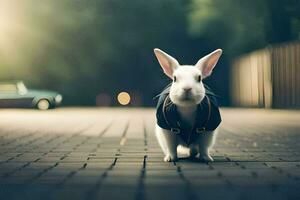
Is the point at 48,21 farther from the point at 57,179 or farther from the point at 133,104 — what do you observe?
the point at 57,179

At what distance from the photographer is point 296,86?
952 inches

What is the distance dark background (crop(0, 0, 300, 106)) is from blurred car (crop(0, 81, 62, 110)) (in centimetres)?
302

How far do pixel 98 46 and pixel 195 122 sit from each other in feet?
82.7

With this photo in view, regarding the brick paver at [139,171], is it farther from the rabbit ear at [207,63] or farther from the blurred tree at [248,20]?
the blurred tree at [248,20]

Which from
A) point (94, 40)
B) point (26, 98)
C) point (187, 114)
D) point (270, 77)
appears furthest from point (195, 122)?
point (94, 40)

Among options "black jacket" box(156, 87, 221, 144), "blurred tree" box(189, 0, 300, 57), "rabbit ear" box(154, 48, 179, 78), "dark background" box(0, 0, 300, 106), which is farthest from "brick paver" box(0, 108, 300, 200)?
"dark background" box(0, 0, 300, 106)

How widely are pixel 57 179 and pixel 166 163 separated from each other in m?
1.57

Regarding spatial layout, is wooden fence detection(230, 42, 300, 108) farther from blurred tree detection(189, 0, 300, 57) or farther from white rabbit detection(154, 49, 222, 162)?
white rabbit detection(154, 49, 222, 162)

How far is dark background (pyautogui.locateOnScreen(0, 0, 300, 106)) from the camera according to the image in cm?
3102

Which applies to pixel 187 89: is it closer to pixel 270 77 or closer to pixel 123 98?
pixel 270 77

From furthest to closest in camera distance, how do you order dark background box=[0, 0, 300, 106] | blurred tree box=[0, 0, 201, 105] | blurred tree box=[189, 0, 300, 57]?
blurred tree box=[0, 0, 201, 105] → dark background box=[0, 0, 300, 106] → blurred tree box=[189, 0, 300, 57]

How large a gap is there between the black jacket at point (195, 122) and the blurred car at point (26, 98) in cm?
2205

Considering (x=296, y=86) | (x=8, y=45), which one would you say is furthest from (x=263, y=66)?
(x=8, y=45)

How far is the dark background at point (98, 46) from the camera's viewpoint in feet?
102
